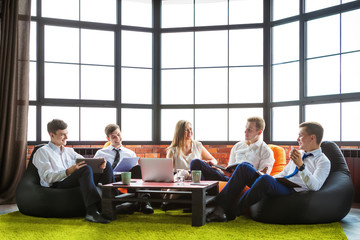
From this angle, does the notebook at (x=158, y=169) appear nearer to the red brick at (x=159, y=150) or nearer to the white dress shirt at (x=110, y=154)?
the white dress shirt at (x=110, y=154)

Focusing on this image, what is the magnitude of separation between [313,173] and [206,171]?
3.68 feet

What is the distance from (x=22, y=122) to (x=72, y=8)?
67.1 inches

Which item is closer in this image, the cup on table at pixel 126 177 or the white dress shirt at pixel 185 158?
the cup on table at pixel 126 177

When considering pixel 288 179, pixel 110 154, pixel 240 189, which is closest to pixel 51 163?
pixel 110 154

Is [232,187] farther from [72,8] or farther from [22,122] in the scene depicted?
[72,8]

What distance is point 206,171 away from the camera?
415 centimetres

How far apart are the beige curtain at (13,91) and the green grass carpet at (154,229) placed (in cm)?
153

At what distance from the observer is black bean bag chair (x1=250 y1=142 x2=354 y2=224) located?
3346 millimetres

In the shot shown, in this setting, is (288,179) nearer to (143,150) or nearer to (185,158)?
(185,158)

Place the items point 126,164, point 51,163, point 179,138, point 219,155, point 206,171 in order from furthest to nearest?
point 219,155 < point 179,138 < point 126,164 < point 206,171 < point 51,163

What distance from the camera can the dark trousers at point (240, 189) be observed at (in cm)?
342

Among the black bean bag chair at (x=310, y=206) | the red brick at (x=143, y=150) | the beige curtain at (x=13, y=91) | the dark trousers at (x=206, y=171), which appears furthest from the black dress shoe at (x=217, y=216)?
the beige curtain at (x=13, y=91)

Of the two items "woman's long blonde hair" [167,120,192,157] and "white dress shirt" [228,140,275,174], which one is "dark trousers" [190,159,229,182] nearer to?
"white dress shirt" [228,140,275,174]

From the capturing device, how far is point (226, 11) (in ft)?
19.3
